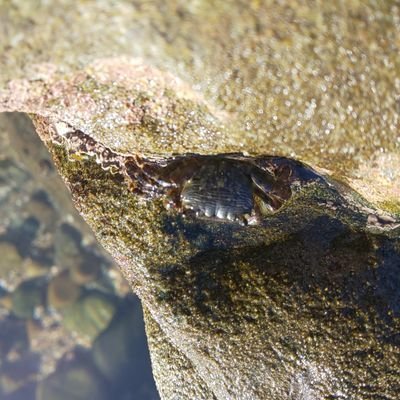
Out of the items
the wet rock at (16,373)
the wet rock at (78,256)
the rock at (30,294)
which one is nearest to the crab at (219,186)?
the wet rock at (78,256)

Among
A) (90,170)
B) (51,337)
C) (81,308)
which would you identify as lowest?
(51,337)

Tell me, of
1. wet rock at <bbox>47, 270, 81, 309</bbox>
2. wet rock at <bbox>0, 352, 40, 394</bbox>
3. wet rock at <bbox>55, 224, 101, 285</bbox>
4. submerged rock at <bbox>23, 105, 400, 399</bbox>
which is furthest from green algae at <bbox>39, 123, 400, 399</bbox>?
wet rock at <bbox>0, 352, 40, 394</bbox>

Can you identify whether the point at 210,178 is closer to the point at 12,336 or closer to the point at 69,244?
the point at 69,244

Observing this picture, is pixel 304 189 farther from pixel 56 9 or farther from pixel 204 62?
pixel 56 9

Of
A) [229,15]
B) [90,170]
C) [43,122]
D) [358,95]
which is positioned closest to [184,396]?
[90,170]

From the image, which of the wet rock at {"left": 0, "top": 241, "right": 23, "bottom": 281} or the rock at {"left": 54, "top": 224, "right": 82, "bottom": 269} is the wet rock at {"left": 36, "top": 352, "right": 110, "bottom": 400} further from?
the wet rock at {"left": 0, "top": 241, "right": 23, "bottom": 281}

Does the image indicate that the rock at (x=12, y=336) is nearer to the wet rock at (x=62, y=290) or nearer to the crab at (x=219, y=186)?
the wet rock at (x=62, y=290)
